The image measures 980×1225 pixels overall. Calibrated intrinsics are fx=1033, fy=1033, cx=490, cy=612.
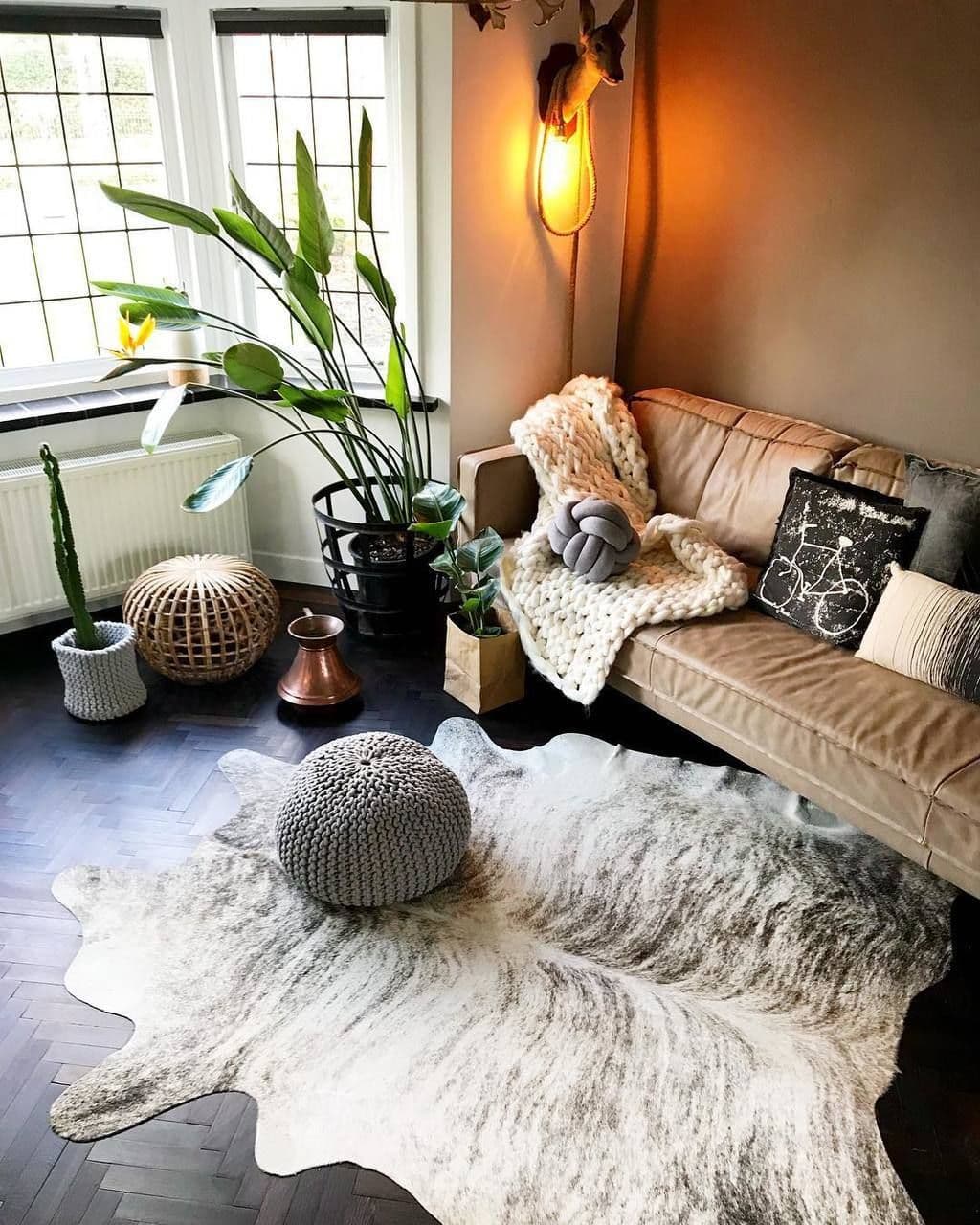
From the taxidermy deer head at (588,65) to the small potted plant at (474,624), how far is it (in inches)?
50.7

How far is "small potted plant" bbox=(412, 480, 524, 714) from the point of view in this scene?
3.13m

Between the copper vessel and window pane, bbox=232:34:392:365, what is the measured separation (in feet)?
4.52

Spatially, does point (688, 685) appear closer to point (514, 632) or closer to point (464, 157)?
point (514, 632)

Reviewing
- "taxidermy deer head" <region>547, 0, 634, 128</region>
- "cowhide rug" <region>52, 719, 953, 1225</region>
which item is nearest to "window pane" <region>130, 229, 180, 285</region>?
"taxidermy deer head" <region>547, 0, 634, 128</region>

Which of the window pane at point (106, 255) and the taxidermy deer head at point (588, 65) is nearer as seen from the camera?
the taxidermy deer head at point (588, 65)

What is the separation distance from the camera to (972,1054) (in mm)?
2109

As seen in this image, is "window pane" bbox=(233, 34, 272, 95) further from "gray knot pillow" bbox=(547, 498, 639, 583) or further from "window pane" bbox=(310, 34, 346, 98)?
"gray knot pillow" bbox=(547, 498, 639, 583)

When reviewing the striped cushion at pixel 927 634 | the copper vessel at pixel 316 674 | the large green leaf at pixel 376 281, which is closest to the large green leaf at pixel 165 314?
the large green leaf at pixel 376 281

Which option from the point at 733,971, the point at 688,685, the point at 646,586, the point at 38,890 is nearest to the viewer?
the point at 733,971

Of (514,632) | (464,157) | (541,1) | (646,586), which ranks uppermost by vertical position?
(541,1)

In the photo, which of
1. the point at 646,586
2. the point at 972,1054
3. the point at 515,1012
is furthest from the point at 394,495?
the point at 972,1054

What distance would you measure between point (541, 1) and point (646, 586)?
59.8 inches

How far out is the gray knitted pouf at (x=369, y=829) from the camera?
7.61 ft

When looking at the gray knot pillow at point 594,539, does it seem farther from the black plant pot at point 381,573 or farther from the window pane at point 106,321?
the window pane at point 106,321
